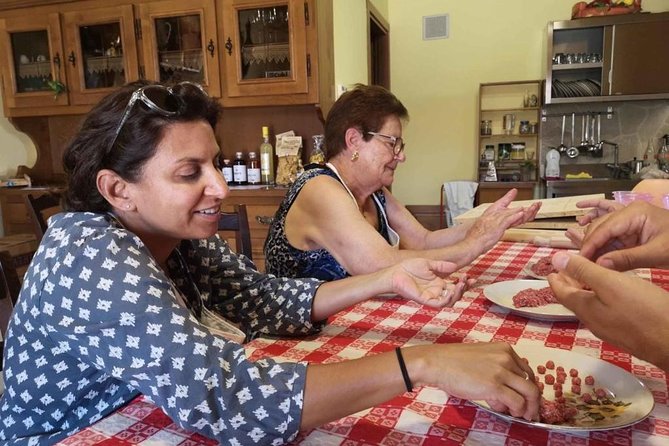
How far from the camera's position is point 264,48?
10.1ft

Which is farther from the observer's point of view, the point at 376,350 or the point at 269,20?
the point at 269,20

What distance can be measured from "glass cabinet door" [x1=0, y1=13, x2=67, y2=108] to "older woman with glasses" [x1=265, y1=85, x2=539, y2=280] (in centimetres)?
271

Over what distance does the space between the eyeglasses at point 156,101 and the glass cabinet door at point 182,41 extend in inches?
94.5

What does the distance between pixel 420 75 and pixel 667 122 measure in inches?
88.6

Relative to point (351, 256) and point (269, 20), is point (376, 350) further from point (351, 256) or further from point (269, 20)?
point (269, 20)

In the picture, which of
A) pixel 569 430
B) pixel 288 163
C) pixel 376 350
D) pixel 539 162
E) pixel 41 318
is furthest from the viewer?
pixel 539 162

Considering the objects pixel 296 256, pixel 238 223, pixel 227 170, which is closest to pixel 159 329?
pixel 296 256

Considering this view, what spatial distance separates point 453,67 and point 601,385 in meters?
4.47

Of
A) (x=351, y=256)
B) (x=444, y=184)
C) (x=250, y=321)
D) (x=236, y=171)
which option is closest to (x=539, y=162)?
(x=444, y=184)

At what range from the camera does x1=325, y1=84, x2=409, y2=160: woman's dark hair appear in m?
1.60

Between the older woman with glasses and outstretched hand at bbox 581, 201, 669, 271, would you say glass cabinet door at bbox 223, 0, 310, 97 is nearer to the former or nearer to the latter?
the older woman with glasses

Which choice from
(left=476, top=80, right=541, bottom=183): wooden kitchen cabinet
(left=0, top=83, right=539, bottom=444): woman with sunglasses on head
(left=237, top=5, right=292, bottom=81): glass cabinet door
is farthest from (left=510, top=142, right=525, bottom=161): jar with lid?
(left=0, top=83, right=539, bottom=444): woman with sunglasses on head

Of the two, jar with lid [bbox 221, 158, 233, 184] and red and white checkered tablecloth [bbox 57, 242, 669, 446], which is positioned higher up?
jar with lid [bbox 221, 158, 233, 184]

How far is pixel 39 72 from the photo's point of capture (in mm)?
3533
